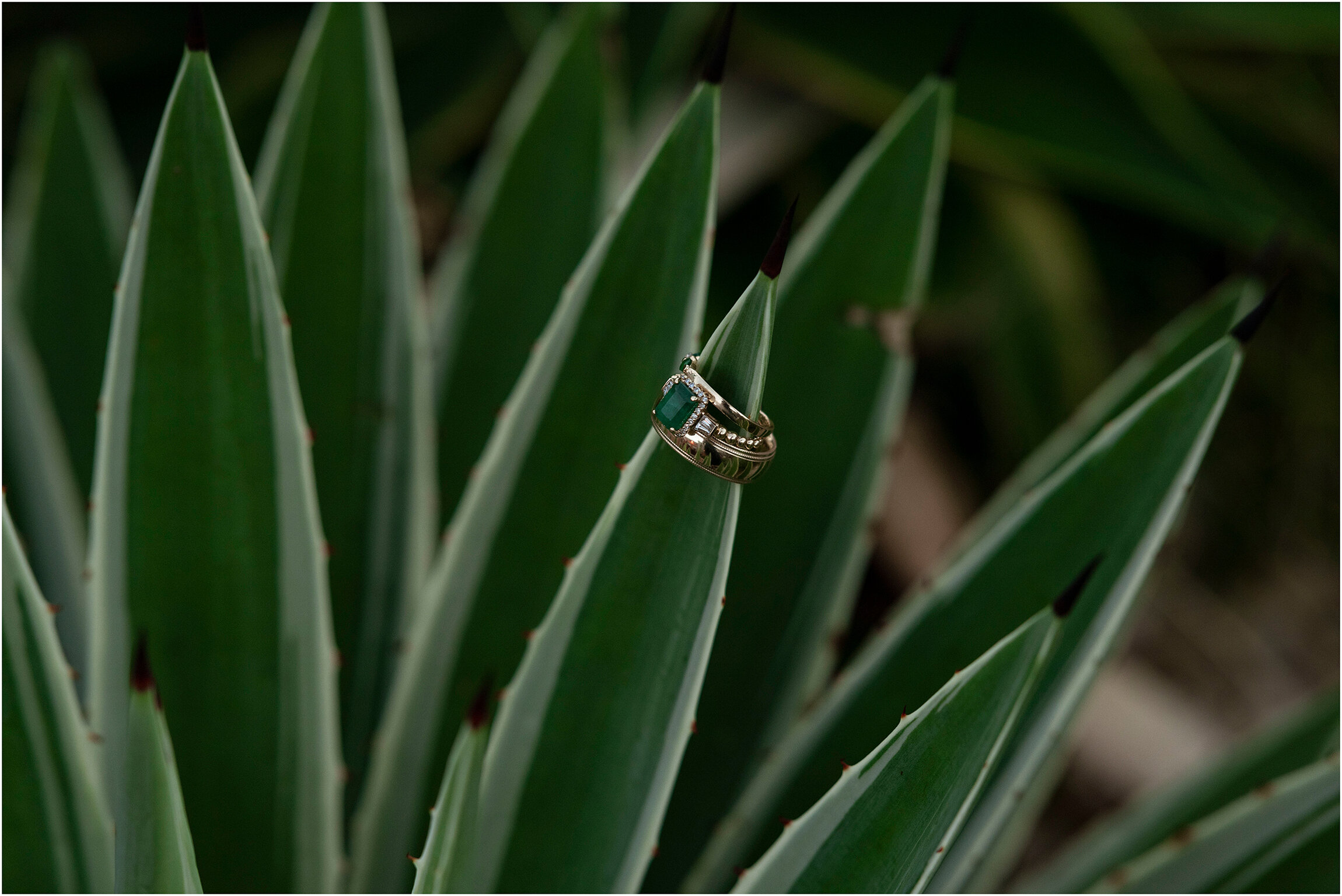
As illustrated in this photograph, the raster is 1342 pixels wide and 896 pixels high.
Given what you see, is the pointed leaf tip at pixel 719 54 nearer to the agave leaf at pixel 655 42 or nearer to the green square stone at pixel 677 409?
the green square stone at pixel 677 409

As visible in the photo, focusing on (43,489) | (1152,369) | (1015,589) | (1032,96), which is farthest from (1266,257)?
(43,489)

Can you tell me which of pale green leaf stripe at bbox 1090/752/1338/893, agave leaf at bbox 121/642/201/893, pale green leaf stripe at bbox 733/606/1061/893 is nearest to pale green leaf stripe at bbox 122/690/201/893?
agave leaf at bbox 121/642/201/893

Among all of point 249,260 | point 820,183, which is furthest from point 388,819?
point 820,183

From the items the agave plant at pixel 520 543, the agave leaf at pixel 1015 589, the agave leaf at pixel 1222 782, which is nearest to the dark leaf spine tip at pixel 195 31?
the agave plant at pixel 520 543

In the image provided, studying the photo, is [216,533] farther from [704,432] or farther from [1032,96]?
[1032,96]

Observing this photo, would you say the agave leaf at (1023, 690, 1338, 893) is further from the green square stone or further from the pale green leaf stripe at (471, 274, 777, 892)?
the green square stone

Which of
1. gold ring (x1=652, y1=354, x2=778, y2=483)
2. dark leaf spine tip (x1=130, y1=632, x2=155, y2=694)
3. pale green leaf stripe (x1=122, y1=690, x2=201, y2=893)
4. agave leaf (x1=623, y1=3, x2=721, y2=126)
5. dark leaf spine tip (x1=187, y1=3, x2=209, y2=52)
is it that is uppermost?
agave leaf (x1=623, y1=3, x2=721, y2=126)

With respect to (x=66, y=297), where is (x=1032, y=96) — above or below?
above
